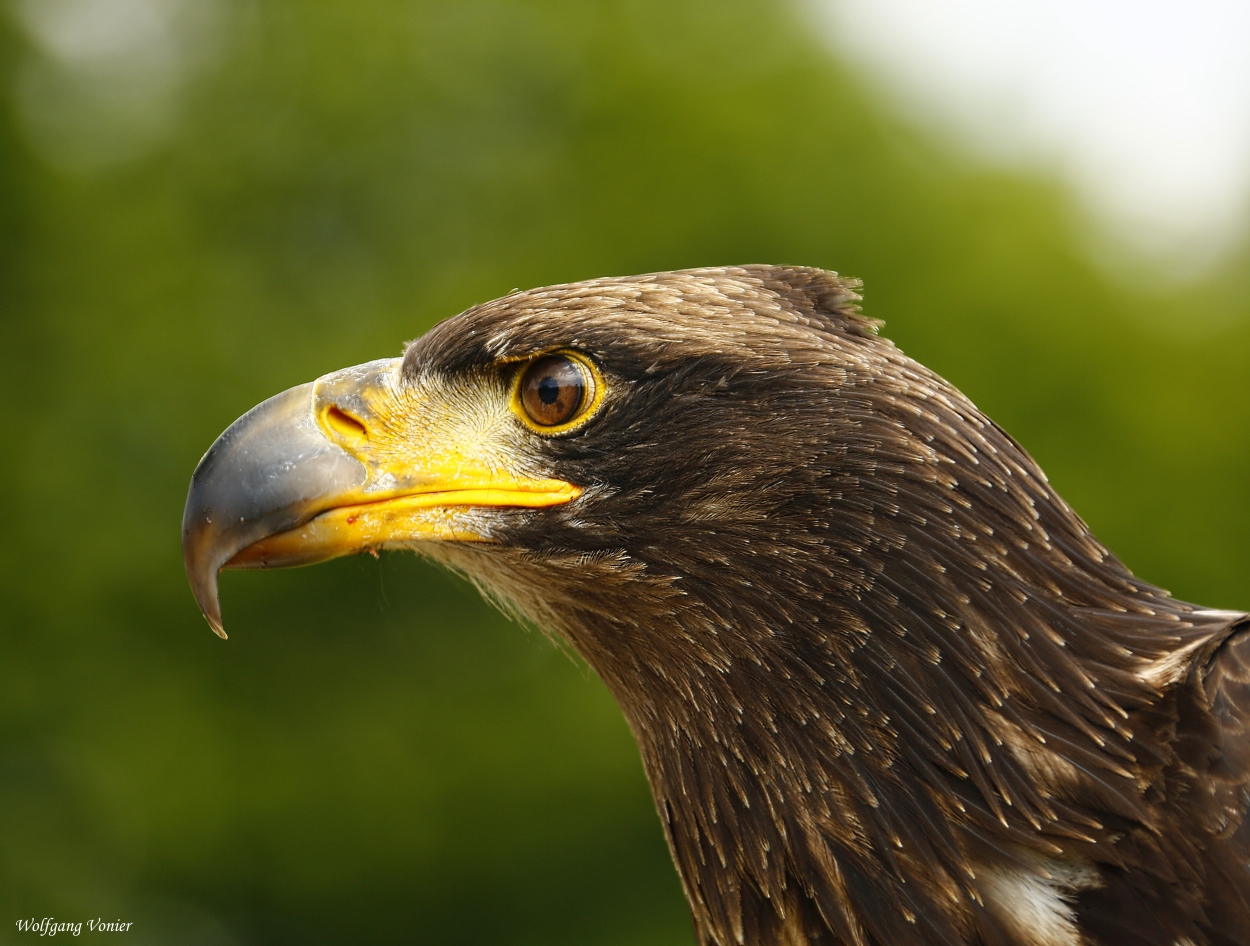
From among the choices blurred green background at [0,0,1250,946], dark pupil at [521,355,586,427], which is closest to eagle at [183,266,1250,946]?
dark pupil at [521,355,586,427]

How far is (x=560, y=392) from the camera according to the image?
2.12 metres

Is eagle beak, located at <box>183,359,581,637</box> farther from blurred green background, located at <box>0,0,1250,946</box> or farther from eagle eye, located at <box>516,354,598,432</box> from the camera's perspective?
blurred green background, located at <box>0,0,1250,946</box>

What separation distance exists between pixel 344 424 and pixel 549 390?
0.41m

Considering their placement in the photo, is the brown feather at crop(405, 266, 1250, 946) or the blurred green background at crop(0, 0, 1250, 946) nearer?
the brown feather at crop(405, 266, 1250, 946)

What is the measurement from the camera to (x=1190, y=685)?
1818mm

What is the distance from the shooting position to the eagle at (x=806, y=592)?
181 cm

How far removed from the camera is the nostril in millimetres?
2176

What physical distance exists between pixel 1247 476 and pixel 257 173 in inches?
346

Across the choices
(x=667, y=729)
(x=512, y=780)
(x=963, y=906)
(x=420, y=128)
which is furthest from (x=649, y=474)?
(x=420, y=128)

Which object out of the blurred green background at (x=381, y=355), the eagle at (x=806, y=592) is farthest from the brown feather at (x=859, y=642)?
the blurred green background at (x=381, y=355)

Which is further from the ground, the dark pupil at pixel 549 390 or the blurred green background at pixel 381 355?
the blurred green background at pixel 381 355

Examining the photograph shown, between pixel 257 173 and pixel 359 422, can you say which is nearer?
pixel 359 422

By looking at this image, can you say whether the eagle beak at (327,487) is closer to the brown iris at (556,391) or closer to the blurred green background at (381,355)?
the brown iris at (556,391)

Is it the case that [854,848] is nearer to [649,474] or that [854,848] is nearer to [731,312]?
[649,474]
